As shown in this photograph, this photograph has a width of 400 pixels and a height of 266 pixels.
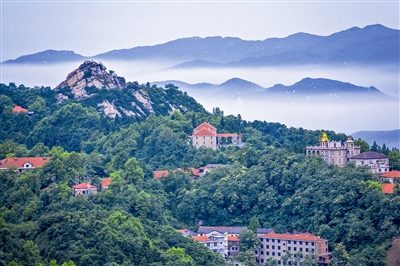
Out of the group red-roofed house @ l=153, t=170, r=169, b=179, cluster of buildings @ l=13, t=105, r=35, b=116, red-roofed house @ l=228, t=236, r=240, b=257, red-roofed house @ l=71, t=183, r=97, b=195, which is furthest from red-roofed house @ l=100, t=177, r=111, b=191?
cluster of buildings @ l=13, t=105, r=35, b=116

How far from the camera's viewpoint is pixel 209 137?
5609cm

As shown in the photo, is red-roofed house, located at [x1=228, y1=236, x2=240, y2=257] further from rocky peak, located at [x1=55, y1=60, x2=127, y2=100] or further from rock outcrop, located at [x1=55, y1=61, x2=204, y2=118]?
rocky peak, located at [x1=55, y1=60, x2=127, y2=100]

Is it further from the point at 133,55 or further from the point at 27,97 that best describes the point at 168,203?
the point at 133,55

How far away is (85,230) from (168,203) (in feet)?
23.4

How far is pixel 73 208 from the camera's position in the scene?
44.2 metres

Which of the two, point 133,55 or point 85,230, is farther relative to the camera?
point 133,55

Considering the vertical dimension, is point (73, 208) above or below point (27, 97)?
below

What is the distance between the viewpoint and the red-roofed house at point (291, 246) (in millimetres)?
43469

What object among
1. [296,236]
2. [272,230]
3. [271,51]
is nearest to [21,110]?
[272,230]

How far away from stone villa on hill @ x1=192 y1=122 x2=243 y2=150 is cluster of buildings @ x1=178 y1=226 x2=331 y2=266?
1032 centimetres

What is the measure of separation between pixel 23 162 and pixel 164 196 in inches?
218

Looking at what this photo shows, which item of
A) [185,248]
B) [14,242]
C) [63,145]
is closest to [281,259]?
[185,248]

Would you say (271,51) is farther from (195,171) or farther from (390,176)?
(390,176)

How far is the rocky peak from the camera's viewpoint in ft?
219
